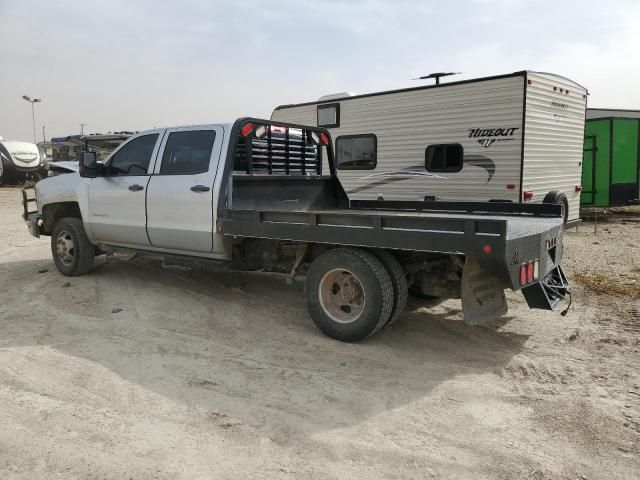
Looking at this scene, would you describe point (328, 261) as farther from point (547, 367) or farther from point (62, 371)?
point (62, 371)

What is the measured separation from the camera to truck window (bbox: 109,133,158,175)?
630 centimetres

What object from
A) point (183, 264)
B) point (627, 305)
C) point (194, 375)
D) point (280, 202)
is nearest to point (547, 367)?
point (627, 305)

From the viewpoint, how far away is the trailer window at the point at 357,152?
10523mm

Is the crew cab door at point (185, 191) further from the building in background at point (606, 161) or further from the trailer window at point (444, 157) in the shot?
the building in background at point (606, 161)

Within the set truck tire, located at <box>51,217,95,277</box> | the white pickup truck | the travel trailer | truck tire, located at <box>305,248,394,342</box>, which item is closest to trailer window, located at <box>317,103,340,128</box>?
the travel trailer

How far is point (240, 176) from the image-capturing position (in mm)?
5664

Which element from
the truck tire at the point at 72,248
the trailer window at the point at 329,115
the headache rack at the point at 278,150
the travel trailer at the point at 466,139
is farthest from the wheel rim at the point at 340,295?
the trailer window at the point at 329,115

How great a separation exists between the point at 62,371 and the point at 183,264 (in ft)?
6.96

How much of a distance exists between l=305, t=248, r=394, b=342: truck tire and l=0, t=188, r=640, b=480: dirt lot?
20cm

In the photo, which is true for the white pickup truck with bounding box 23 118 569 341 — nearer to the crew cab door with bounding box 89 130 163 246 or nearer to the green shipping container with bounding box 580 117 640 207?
the crew cab door with bounding box 89 130 163 246

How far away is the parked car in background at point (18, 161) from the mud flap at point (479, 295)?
25.5m

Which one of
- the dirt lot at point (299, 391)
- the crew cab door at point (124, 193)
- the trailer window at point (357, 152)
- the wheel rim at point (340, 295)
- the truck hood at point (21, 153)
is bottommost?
the dirt lot at point (299, 391)

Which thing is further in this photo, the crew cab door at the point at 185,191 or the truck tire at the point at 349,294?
the crew cab door at the point at 185,191

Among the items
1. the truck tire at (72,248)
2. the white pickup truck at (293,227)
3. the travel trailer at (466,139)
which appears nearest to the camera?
the white pickup truck at (293,227)
